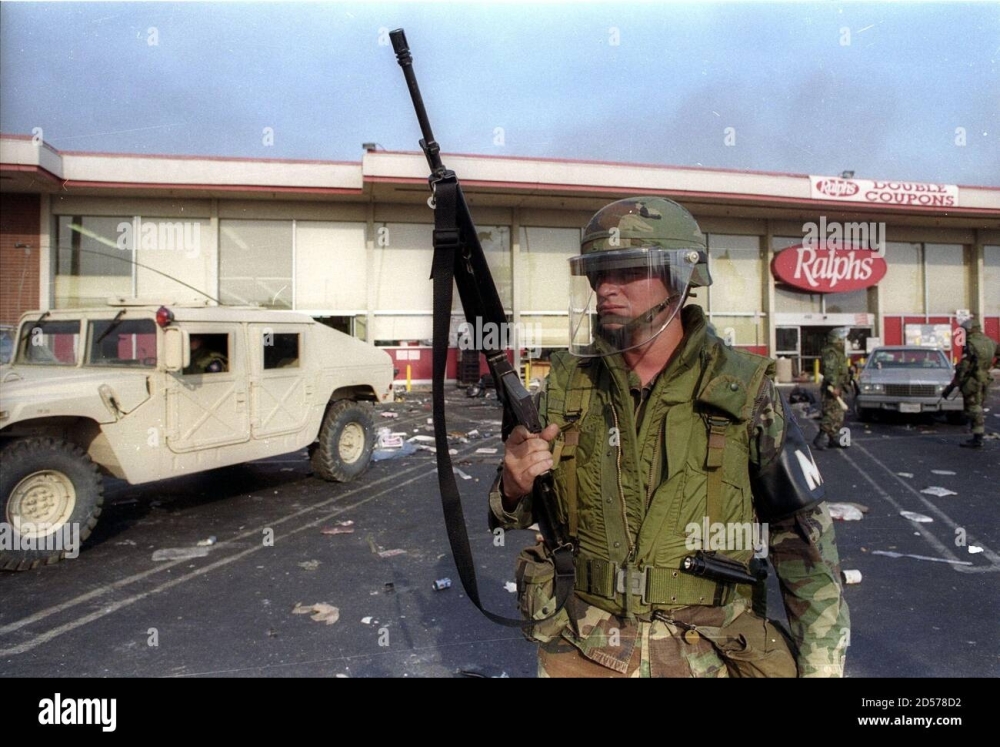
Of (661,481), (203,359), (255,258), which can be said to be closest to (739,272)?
(255,258)

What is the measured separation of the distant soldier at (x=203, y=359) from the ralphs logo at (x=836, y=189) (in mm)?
18787

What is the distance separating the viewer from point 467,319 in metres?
1.60

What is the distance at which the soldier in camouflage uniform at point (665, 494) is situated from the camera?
146cm

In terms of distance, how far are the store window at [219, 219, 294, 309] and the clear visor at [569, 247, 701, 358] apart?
52.5 ft

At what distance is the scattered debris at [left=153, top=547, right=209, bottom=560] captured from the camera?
15.3ft

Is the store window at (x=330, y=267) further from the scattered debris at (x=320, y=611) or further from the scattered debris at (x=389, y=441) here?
the scattered debris at (x=320, y=611)

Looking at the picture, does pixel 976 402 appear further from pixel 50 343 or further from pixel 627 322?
pixel 50 343

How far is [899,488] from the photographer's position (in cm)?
653

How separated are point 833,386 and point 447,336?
27.5ft

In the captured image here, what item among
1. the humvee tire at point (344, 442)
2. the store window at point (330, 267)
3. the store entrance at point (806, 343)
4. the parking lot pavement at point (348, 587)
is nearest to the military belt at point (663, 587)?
the parking lot pavement at point (348, 587)

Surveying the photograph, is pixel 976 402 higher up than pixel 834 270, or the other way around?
pixel 834 270

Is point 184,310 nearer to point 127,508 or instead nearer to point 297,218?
point 127,508

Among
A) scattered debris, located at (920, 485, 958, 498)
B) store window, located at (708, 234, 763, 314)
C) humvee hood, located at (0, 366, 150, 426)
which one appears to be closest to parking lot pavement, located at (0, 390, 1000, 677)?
scattered debris, located at (920, 485, 958, 498)

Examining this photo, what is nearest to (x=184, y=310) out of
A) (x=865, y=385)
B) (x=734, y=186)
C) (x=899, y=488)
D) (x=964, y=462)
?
(x=899, y=488)
